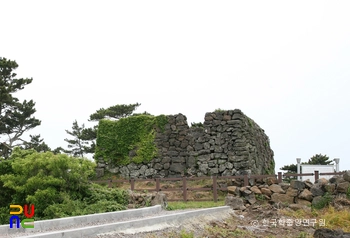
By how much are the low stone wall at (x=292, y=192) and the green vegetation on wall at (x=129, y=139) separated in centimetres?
737

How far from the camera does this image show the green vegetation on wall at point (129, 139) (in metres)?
22.4

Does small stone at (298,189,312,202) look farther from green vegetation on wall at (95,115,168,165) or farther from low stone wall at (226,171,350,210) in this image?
green vegetation on wall at (95,115,168,165)

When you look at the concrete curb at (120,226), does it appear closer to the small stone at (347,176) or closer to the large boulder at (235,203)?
the large boulder at (235,203)

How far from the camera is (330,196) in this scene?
14.4 meters

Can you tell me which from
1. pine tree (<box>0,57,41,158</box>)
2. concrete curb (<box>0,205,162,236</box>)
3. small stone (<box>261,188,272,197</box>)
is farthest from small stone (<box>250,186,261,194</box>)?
pine tree (<box>0,57,41,158</box>)

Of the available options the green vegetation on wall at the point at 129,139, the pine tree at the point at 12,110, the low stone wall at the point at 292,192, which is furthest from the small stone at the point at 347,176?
the pine tree at the point at 12,110

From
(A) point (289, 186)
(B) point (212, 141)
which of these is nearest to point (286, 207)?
(A) point (289, 186)

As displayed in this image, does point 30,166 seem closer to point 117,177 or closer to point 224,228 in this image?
point 224,228

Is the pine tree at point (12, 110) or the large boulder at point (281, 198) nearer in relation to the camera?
the large boulder at point (281, 198)

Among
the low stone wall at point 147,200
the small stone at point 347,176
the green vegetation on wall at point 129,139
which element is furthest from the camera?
the green vegetation on wall at point 129,139

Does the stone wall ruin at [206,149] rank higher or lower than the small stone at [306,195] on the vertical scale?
higher

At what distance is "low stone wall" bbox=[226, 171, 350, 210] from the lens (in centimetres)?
1445

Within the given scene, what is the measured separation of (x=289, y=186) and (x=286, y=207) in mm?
1163

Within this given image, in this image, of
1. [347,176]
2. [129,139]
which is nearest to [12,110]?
[129,139]
